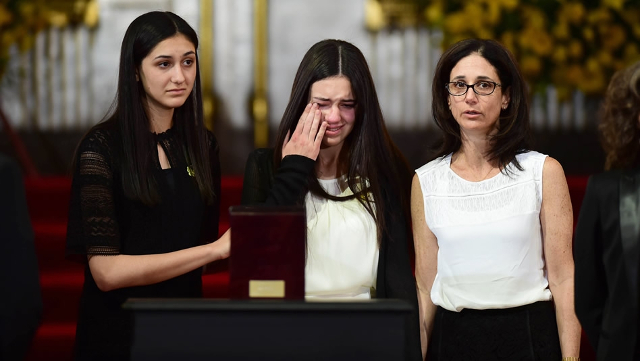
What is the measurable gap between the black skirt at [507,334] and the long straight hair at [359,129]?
1.09 feet

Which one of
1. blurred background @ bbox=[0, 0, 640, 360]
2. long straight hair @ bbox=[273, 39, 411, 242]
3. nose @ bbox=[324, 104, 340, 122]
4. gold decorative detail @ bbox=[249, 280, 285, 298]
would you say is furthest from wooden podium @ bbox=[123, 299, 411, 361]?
blurred background @ bbox=[0, 0, 640, 360]

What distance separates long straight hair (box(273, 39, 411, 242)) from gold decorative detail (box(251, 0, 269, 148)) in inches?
107

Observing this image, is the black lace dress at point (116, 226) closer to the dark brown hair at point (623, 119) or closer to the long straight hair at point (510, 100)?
the long straight hair at point (510, 100)

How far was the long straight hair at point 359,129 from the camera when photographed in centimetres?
259

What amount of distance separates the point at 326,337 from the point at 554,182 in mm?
930

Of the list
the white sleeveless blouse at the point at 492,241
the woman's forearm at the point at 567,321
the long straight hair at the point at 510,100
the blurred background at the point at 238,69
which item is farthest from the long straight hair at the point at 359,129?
the blurred background at the point at 238,69

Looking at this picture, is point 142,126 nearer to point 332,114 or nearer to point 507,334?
point 332,114

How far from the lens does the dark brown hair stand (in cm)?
208

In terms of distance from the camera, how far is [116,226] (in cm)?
243

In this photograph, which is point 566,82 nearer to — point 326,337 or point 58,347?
point 58,347

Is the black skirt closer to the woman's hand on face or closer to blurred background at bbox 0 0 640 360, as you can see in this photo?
the woman's hand on face

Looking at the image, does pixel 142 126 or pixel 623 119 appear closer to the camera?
pixel 623 119

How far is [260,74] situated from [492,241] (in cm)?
300

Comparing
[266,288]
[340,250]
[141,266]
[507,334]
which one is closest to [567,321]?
[507,334]
